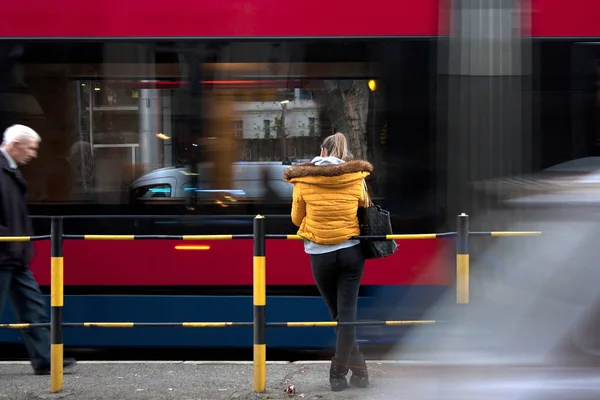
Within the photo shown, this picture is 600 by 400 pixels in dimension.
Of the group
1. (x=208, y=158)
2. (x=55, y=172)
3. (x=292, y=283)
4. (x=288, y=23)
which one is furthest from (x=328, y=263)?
(x=55, y=172)

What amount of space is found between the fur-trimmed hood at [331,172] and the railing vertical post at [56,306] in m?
1.67

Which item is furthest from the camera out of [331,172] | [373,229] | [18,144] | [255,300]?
[18,144]

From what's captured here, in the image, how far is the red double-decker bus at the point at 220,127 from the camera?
272 inches

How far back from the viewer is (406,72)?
22.7 ft

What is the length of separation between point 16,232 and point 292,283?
2.20 m

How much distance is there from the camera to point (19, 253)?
615cm

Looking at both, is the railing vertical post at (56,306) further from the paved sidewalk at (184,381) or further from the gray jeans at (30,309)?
the gray jeans at (30,309)

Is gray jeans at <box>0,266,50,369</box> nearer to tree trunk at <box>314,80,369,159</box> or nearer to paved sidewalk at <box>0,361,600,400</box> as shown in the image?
paved sidewalk at <box>0,361,600,400</box>

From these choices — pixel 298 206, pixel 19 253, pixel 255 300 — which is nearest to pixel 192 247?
pixel 255 300

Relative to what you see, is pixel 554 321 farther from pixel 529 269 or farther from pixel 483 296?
pixel 483 296

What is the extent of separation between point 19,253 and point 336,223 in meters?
2.35

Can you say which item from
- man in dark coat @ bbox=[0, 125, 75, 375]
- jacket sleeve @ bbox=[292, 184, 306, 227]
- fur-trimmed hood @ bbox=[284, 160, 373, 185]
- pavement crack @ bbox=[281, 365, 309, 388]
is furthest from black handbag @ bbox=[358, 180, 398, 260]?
man in dark coat @ bbox=[0, 125, 75, 375]

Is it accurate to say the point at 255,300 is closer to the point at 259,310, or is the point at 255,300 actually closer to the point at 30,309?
the point at 259,310

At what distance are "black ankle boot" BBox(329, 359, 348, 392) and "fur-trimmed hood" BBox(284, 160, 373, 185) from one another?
1277 mm
